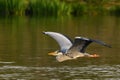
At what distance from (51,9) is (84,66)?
25.7m

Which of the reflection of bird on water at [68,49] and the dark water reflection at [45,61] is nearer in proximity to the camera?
the reflection of bird on water at [68,49]

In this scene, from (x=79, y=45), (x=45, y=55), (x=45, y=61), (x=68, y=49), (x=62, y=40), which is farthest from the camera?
(x=45, y=55)

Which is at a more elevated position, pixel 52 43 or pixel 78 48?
pixel 78 48

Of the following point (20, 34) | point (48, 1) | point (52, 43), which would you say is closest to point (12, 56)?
point (52, 43)

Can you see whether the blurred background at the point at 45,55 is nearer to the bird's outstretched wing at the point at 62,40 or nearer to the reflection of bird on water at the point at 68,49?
the reflection of bird on water at the point at 68,49

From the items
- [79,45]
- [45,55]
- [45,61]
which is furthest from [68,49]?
[45,55]

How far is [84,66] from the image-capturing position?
1783 cm

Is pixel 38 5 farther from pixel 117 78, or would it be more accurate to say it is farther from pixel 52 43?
pixel 117 78

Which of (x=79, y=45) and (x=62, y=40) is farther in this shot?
(x=62, y=40)

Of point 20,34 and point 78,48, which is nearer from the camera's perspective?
point 78,48

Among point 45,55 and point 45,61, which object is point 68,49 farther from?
point 45,55

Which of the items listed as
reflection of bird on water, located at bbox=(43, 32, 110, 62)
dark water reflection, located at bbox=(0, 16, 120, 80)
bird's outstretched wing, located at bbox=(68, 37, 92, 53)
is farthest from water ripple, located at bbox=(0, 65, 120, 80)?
bird's outstretched wing, located at bbox=(68, 37, 92, 53)

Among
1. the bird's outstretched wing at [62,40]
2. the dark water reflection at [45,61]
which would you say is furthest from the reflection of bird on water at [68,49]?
the dark water reflection at [45,61]

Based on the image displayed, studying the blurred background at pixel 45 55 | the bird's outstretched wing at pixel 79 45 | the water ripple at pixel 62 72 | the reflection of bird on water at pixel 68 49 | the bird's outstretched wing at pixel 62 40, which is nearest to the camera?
the bird's outstretched wing at pixel 79 45
